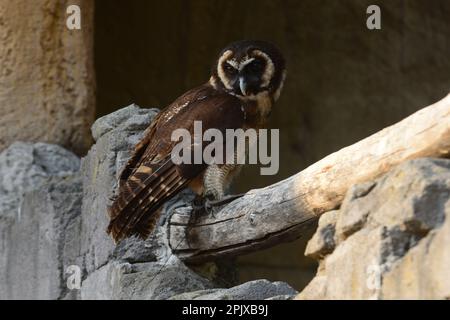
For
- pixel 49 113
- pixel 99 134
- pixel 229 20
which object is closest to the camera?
pixel 99 134

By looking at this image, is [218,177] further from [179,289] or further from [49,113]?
[49,113]

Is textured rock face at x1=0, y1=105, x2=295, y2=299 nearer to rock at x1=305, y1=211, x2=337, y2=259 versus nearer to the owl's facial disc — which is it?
the owl's facial disc

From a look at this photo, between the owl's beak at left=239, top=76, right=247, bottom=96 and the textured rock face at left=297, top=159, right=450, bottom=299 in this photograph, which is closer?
the textured rock face at left=297, top=159, right=450, bottom=299

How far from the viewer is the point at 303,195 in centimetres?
525

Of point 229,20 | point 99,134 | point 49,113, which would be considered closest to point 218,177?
point 99,134

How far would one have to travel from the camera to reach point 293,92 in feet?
30.6

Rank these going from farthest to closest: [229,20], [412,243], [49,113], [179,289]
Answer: [229,20] → [49,113] → [179,289] → [412,243]

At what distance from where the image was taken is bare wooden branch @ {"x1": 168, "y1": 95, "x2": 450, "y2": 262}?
4.52 metres

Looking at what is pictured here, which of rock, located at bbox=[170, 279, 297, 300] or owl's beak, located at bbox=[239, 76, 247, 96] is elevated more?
owl's beak, located at bbox=[239, 76, 247, 96]

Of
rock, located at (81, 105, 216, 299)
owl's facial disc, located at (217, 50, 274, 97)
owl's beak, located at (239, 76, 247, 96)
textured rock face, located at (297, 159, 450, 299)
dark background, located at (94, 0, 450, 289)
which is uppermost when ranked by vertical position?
dark background, located at (94, 0, 450, 289)

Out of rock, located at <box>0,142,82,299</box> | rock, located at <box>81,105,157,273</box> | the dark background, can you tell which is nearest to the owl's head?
rock, located at <box>81,105,157,273</box>

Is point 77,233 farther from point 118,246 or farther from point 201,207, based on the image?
point 201,207

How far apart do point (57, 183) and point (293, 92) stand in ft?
9.75

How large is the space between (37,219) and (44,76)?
2.74 ft
